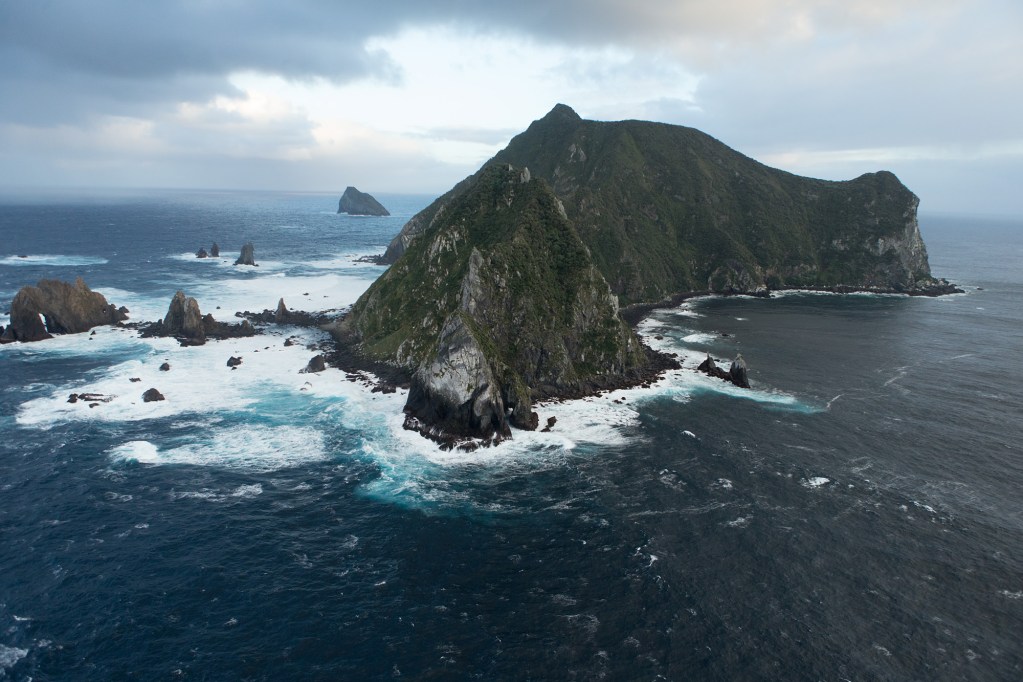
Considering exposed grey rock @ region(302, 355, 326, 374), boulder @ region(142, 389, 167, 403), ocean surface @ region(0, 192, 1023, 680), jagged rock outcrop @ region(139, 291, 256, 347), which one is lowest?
ocean surface @ region(0, 192, 1023, 680)

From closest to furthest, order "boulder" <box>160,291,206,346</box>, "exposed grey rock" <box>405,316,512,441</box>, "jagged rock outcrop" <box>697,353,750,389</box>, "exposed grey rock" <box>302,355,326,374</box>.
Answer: "exposed grey rock" <box>405,316,512,441</box> → "jagged rock outcrop" <box>697,353,750,389</box> → "exposed grey rock" <box>302,355,326,374</box> → "boulder" <box>160,291,206,346</box>

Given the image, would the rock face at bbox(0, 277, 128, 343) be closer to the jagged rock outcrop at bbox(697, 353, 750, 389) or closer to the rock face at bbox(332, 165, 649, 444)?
the rock face at bbox(332, 165, 649, 444)

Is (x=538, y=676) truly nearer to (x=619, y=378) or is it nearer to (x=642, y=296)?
(x=619, y=378)

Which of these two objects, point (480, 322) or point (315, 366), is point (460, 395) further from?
point (315, 366)

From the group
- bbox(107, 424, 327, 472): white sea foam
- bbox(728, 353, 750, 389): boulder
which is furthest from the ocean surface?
bbox(728, 353, 750, 389): boulder

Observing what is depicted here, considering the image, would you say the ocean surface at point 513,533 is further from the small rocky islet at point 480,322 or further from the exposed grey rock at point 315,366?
the small rocky islet at point 480,322

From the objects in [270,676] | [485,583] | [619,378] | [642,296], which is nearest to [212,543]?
[270,676]
